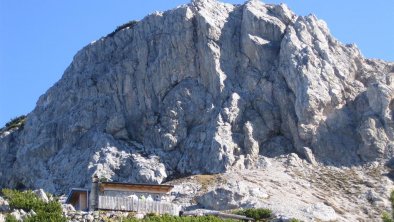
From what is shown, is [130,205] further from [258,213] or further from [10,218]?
[10,218]

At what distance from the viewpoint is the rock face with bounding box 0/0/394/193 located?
101750 millimetres

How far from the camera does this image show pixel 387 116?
102 meters

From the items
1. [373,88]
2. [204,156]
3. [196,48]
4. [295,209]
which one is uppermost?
[196,48]

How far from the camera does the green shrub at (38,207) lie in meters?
64.5

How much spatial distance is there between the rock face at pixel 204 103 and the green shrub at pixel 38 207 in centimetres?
3010

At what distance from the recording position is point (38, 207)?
68.1m

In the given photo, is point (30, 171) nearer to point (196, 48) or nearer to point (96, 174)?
point (96, 174)

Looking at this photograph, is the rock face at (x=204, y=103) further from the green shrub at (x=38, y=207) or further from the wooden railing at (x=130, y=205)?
the green shrub at (x=38, y=207)

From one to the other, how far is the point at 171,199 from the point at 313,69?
25.2m

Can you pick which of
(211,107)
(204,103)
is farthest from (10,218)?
(204,103)

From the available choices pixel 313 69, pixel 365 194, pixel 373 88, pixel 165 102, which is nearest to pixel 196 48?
pixel 165 102

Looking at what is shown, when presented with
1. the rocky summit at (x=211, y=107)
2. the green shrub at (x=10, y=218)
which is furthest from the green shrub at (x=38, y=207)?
the rocky summit at (x=211, y=107)

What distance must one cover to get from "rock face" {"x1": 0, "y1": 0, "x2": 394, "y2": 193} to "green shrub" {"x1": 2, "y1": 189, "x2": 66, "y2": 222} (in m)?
30.1

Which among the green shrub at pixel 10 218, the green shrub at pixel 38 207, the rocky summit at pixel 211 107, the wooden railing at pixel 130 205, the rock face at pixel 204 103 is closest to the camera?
the green shrub at pixel 10 218
